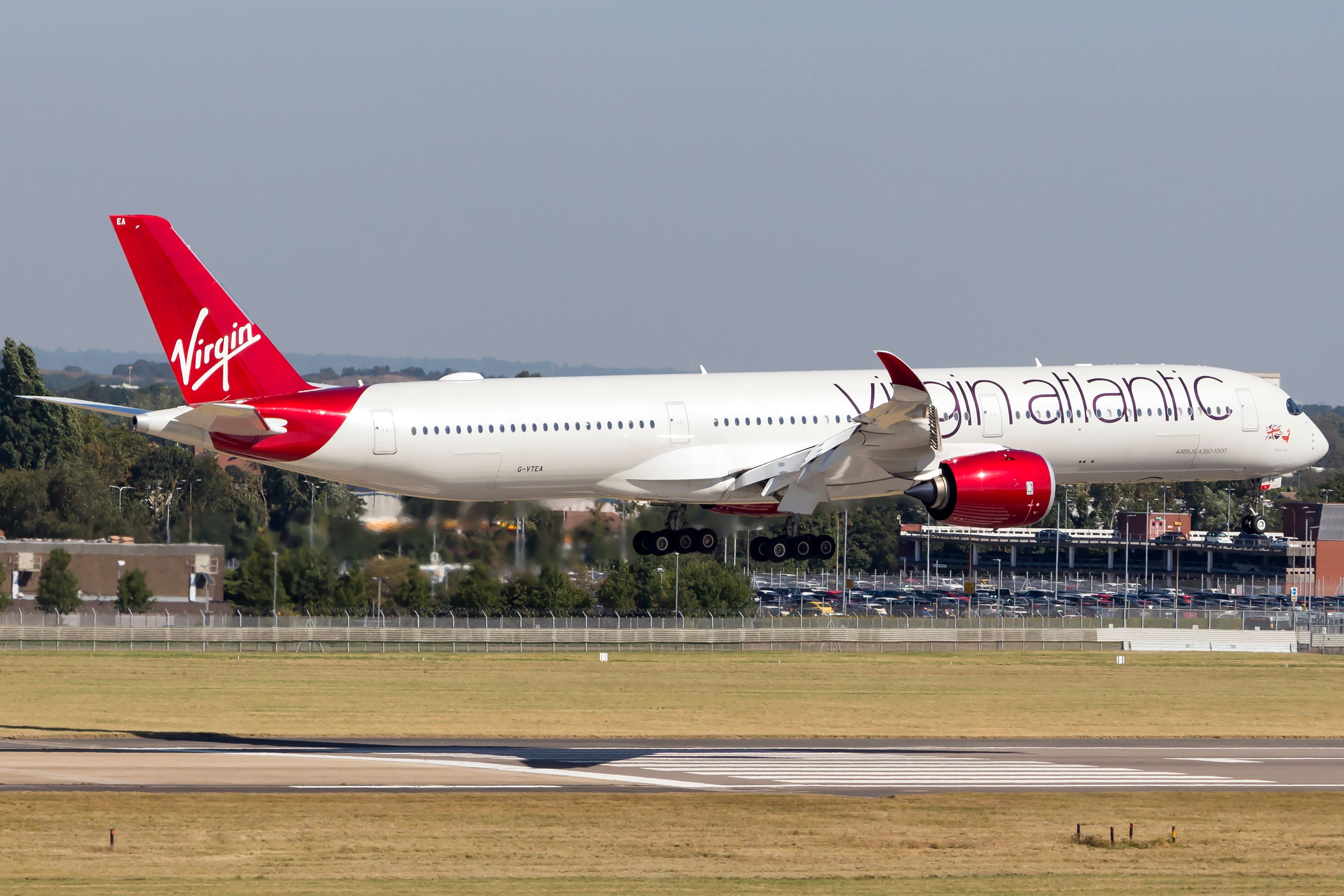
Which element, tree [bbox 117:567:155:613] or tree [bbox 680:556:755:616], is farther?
tree [bbox 680:556:755:616]

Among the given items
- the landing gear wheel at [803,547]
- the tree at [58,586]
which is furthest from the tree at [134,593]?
the landing gear wheel at [803,547]

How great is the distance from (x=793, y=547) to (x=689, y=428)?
191 inches

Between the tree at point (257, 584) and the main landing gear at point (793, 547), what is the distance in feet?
68.8

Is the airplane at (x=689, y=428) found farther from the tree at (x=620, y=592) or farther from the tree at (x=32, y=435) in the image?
the tree at (x=32, y=435)

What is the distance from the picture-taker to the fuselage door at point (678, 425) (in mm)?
47000

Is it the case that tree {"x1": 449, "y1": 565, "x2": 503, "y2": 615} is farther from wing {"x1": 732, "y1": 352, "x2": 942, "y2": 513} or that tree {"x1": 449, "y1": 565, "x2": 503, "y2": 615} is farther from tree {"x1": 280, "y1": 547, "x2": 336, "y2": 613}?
wing {"x1": 732, "y1": 352, "x2": 942, "y2": 513}

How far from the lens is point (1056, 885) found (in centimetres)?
3453

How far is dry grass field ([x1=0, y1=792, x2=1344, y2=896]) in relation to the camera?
33.9 m

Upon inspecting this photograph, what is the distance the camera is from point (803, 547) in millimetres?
49281

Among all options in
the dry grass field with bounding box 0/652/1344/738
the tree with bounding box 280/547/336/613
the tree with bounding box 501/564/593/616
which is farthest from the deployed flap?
the tree with bounding box 280/547/336/613

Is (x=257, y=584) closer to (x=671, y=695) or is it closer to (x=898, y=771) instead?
(x=671, y=695)

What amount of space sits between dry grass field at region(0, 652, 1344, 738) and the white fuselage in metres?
17.1

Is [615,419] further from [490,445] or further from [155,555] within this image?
[155,555]

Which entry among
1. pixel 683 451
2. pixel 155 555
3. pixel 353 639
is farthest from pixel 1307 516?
pixel 683 451
